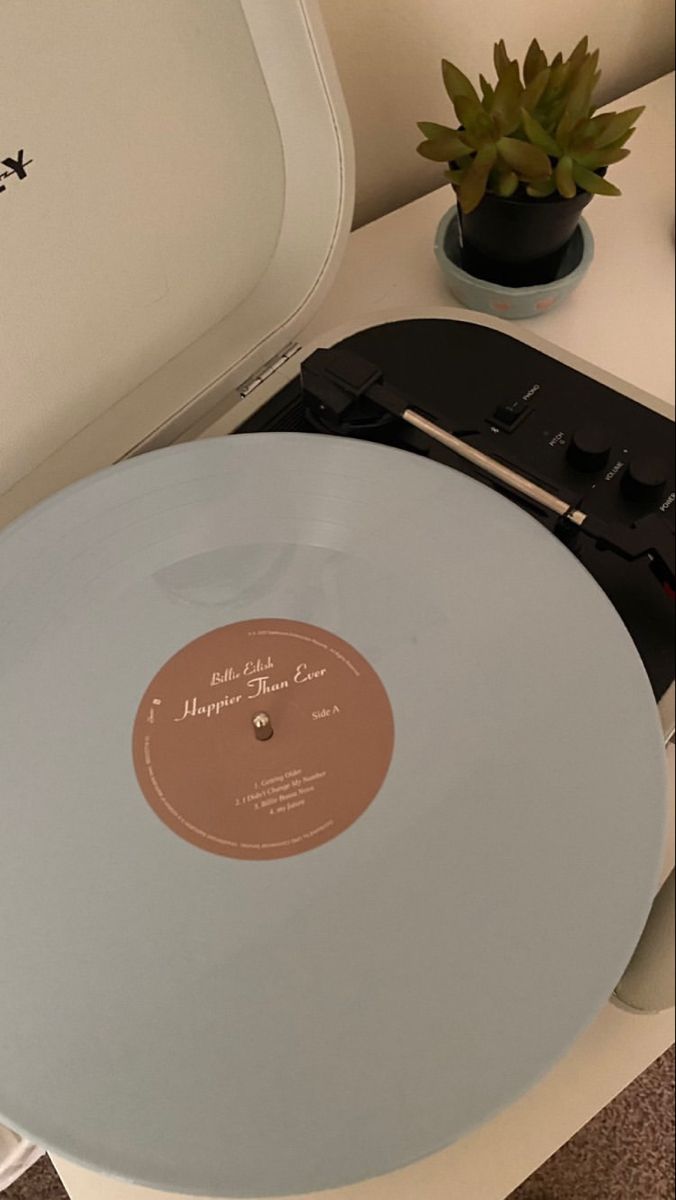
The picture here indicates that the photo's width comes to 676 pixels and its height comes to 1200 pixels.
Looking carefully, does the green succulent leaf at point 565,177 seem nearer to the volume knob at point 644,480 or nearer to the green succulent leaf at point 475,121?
the green succulent leaf at point 475,121

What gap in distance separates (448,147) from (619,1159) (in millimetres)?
1127

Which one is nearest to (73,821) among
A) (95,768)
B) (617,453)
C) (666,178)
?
(95,768)

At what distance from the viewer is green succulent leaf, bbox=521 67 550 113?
774 mm

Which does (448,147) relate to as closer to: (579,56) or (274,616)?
(579,56)

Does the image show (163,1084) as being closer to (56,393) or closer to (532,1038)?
(532,1038)

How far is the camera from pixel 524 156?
0.76 m

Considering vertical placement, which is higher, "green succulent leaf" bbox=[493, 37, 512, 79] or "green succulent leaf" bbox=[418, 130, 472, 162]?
"green succulent leaf" bbox=[493, 37, 512, 79]

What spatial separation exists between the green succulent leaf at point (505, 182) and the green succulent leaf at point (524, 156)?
0.9 inches

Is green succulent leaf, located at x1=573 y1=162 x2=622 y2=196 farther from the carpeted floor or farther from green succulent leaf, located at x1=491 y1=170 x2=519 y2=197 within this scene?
the carpeted floor

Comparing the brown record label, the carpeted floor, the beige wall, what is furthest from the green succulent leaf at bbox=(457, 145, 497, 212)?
the carpeted floor

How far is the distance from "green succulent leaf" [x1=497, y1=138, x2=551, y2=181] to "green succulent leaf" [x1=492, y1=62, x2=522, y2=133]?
3 centimetres

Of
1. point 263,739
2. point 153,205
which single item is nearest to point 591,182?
point 153,205

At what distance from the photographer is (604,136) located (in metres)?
0.78

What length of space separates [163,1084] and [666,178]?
39.6 inches
